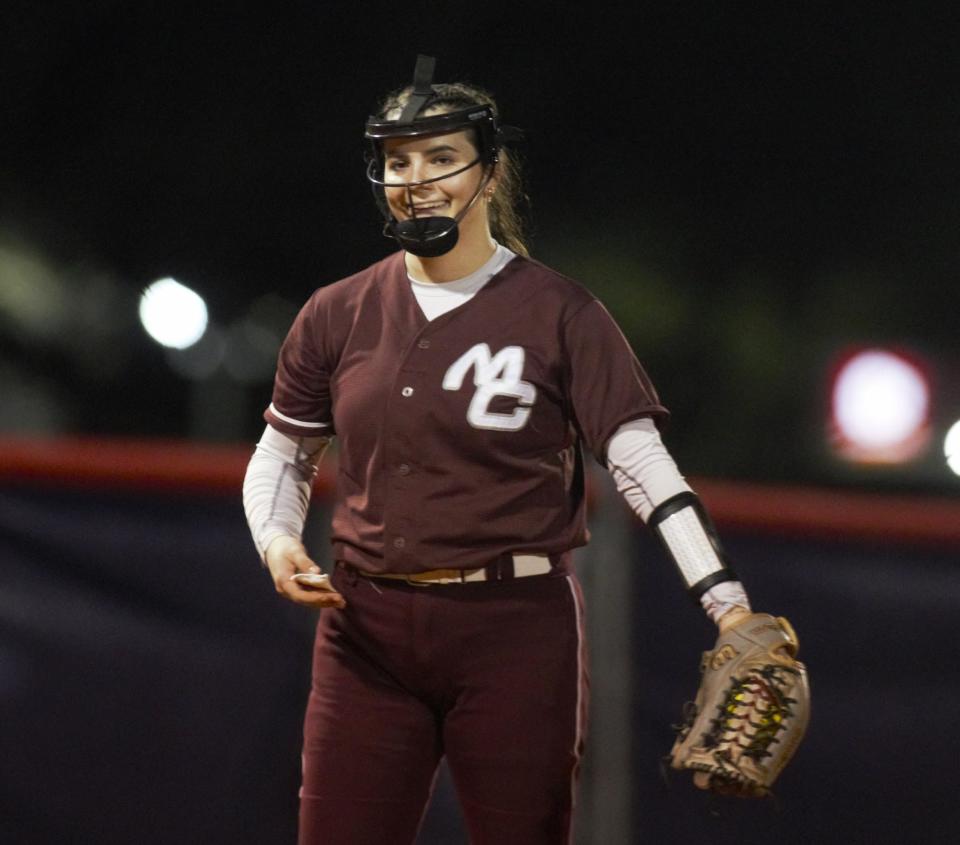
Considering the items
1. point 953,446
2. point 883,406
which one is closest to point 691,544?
point 883,406

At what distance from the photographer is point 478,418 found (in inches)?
97.8

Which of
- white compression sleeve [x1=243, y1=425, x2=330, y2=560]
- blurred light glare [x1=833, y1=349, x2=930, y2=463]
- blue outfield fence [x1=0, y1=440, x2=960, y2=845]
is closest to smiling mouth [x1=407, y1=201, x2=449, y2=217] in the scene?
white compression sleeve [x1=243, y1=425, x2=330, y2=560]

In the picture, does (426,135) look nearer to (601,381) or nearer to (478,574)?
(601,381)

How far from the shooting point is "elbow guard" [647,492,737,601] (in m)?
2.42

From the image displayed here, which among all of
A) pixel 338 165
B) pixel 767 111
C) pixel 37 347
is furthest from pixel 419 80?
pixel 37 347

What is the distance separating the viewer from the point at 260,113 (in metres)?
18.4

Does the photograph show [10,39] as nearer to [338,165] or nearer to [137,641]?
[338,165]

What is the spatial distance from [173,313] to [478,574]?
63.0 ft

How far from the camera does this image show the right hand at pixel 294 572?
7.97ft

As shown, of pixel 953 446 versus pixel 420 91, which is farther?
pixel 953 446

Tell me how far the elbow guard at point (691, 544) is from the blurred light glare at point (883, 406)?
1230 centimetres

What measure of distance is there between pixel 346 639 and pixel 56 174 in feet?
59.2

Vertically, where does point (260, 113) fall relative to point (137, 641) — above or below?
above

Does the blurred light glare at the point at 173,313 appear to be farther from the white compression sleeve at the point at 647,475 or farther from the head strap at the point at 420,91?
the white compression sleeve at the point at 647,475
